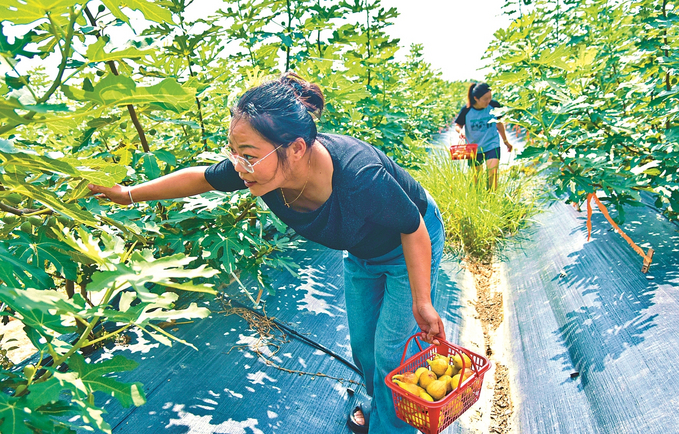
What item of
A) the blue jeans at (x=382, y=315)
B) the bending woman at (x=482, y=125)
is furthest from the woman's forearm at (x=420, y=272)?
the bending woman at (x=482, y=125)

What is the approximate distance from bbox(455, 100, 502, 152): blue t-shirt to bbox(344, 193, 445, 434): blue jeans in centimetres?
367

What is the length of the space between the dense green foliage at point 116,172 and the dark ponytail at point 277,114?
0.25 metres

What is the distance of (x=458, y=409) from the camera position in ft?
5.30

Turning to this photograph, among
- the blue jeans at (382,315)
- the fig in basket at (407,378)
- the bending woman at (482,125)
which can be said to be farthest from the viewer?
the bending woman at (482,125)

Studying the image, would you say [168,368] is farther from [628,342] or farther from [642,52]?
[642,52]

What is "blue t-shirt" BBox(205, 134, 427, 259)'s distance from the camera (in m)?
1.45

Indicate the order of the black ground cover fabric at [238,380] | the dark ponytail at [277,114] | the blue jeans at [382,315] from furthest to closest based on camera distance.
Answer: the black ground cover fabric at [238,380]
the blue jeans at [382,315]
the dark ponytail at [277,114]

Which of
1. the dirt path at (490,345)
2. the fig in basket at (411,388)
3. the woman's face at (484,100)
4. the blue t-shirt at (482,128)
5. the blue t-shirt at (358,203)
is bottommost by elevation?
the dirt path at (490,345)

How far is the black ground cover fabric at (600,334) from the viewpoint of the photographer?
1.74 meters

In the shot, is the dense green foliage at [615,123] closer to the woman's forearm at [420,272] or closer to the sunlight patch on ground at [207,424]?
the woman's forearm at [420,272]

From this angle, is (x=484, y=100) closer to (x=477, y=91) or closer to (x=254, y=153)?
(x=477, y=91)

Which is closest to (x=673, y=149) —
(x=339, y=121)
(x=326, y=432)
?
(x=339, y=121)

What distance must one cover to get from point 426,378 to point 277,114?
1072mm

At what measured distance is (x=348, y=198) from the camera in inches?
58.5
